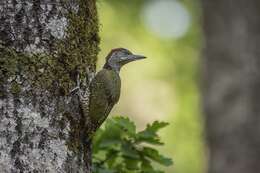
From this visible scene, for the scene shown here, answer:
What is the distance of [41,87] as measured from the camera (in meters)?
3.61

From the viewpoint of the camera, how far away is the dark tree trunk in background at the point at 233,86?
8031 mm

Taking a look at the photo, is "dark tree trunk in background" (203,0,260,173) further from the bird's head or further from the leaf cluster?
the leaf cluster

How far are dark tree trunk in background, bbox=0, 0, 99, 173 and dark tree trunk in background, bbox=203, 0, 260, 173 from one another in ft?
14.4

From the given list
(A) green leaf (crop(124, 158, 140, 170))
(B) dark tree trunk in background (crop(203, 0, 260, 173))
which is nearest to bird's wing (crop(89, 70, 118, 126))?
(A) green leaf (crop(124, 158, 140, 170))

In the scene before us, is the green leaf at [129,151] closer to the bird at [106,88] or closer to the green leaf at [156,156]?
the green leaf at [156,156]

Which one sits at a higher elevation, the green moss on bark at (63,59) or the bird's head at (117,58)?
the bird's head at (117,58)

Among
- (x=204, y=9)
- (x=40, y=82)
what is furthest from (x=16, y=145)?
(x=204, y=9)

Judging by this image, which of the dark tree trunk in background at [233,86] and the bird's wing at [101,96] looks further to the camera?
the dark tree trunk in background at [233,86]

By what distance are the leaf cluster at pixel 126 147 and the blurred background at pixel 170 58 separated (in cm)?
1034

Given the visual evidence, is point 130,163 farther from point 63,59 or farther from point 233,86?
point 233,86

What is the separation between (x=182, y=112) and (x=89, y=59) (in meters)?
12.6

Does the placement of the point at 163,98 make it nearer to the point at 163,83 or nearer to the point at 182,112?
the point at 163,83

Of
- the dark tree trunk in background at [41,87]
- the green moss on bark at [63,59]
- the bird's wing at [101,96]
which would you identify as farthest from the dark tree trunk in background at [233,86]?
the dark tree trunk in background at [41,87]

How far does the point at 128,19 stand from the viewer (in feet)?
50.9
